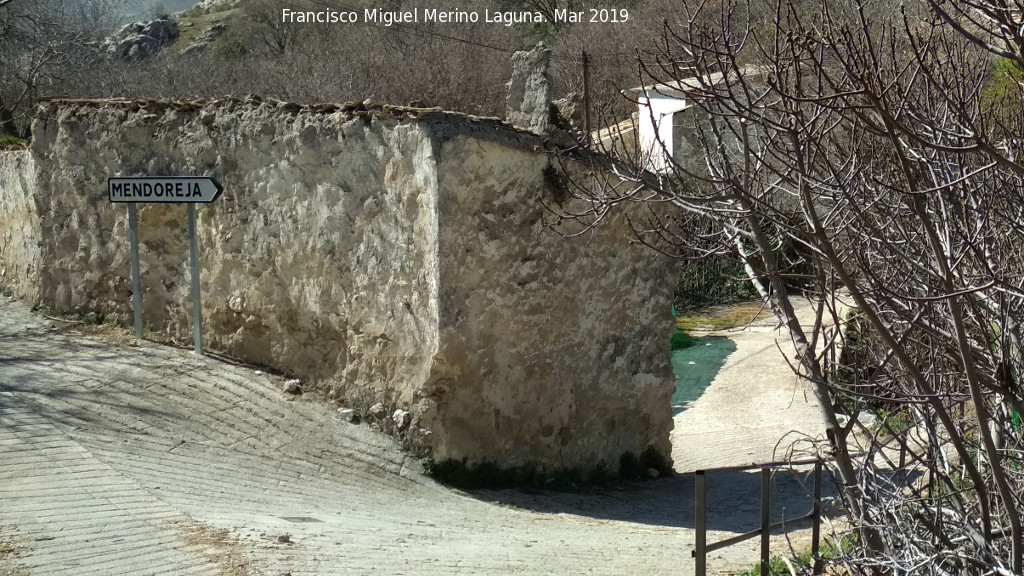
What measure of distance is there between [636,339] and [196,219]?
398 cm

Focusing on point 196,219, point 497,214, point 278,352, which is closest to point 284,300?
point 278,352

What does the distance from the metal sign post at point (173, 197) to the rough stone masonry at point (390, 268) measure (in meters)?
0.24

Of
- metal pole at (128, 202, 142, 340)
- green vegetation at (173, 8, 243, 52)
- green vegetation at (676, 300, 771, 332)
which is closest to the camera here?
metal pole at (128, 202, 142, 340)

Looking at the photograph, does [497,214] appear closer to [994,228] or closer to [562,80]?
[994,228]

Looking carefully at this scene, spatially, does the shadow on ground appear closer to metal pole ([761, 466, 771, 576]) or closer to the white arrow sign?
metal pole ([761, 466, 771, 576])

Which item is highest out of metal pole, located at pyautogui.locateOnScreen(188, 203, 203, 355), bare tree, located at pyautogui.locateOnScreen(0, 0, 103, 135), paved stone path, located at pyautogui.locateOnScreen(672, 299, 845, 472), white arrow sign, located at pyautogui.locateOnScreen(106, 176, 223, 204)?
bare tree, located at pyautogui.locateOnScreen(0, 0, 103, 135)

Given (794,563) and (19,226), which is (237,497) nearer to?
(794,563)

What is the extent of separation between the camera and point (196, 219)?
9.30m

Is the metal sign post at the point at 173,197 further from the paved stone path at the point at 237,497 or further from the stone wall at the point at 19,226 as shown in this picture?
the stone wall at the point at 19,226

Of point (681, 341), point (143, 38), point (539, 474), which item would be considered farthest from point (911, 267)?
point (143, 38)

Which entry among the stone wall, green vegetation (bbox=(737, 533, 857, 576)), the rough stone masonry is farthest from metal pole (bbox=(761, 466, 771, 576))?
the stone wall

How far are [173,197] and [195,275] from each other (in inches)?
26.2

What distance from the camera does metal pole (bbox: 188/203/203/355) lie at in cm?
877

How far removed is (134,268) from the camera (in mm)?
9219
